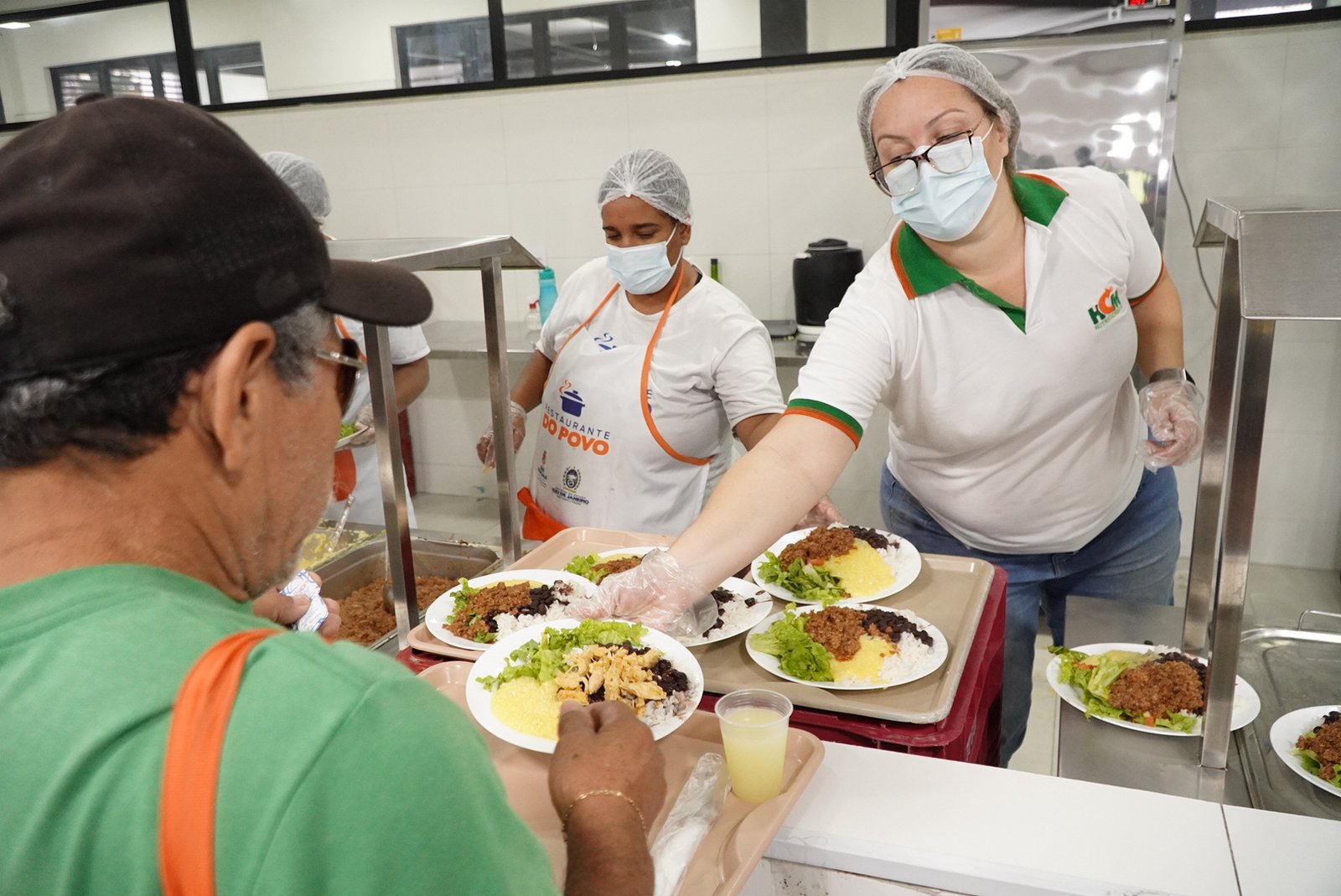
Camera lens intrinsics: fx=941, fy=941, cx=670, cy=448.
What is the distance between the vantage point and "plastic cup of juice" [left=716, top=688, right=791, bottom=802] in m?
1.20

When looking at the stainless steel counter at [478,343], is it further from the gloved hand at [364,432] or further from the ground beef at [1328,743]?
the ground beef at [1328,743]

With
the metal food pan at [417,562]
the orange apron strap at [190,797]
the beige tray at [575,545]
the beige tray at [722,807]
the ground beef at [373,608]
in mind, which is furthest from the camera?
the metal food pan at [417,562]

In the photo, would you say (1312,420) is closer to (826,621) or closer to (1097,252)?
(1097,252)

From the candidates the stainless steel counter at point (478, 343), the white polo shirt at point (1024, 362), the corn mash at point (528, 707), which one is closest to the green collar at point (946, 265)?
the white polo shirt at point (1024, 362)

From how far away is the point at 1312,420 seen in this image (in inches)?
159

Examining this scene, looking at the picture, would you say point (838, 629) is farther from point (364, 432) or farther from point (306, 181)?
point (306, 181)

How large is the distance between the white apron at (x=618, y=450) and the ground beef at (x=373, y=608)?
1.52 ft

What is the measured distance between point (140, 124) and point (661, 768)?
2.71 feet

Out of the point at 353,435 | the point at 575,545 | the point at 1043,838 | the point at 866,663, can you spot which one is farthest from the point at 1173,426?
the point at 353,435

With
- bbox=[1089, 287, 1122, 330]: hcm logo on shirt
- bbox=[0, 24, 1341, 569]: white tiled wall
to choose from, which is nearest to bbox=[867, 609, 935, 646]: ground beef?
bbox=[1089, 287, 1122, 330]: hcm logo on shirt

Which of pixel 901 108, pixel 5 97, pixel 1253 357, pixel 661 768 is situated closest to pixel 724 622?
pixel 661 768

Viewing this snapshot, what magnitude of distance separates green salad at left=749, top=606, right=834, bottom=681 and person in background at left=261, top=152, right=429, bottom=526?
5.03 feet

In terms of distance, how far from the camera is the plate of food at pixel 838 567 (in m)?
1.83

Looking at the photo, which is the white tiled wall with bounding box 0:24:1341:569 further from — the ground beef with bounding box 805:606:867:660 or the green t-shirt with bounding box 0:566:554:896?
the green t-shirt with bounding box 0:566:554:896
